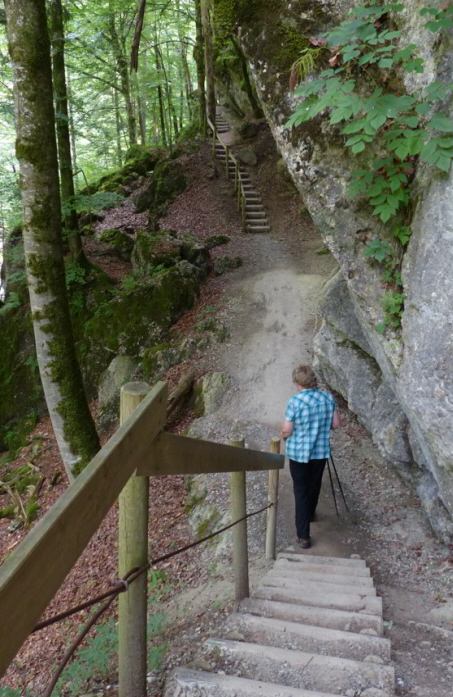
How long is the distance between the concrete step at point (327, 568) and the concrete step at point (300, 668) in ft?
5.77

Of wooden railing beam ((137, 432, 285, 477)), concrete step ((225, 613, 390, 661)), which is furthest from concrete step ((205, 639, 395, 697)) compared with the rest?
wooden railing beam ((137, 432, 285, 477))

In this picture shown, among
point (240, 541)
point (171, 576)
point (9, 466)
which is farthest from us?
point (9, 466)

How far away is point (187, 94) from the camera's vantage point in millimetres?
27625

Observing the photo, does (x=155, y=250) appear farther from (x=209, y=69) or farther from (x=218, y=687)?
(x=218, y=687)

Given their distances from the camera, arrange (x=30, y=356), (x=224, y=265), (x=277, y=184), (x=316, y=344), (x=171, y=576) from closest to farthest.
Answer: (x=171, y=576) < (x=316, y=344) < (x=30, y=356) < (x=224, y=265) < (x=277, y=184)

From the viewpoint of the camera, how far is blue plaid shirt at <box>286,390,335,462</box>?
191 inches

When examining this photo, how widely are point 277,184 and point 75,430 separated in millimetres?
14311

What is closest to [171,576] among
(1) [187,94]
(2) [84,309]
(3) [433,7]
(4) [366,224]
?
(4) [366,224]

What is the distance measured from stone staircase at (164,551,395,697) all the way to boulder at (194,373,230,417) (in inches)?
217

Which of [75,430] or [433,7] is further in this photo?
[75,430]

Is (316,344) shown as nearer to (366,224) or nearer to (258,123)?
(366,224)

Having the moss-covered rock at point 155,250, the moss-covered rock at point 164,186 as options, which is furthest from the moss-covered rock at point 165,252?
the moss-covered rock at point 164,186

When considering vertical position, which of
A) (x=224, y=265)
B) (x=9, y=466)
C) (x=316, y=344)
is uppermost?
(x=224, y=265)

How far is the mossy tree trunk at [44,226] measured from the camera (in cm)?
577
